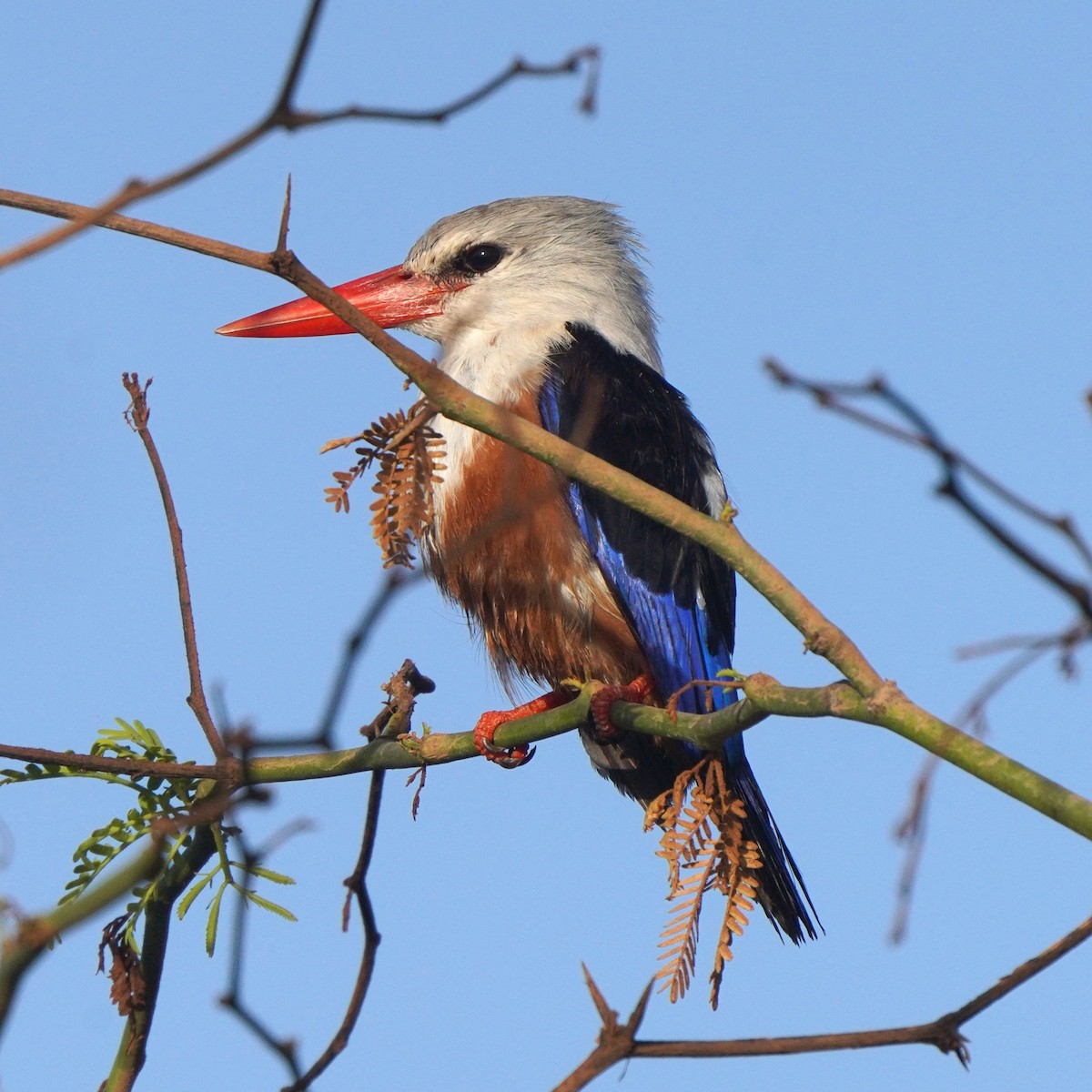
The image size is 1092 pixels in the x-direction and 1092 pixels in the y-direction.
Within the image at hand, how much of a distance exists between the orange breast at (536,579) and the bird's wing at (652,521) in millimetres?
56

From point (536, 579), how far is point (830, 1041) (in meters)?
2.36

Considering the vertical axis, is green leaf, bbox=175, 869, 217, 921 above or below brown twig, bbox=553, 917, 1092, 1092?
above

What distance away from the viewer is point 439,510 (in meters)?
3.73

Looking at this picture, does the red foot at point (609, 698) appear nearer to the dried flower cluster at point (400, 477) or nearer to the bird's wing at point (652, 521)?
the bird's wing at point (652, 521)

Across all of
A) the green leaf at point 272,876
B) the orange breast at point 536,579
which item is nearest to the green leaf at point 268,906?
the green leaf at point 272,876

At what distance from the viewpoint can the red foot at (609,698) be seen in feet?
8.95

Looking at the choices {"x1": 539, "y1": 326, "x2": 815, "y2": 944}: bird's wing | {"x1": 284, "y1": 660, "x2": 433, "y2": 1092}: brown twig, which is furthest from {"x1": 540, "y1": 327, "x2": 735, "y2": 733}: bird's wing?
{"x1": 284, "y1": 660, "x2": 433, "y2": 1092}: brown twig

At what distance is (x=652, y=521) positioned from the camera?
11.9ft

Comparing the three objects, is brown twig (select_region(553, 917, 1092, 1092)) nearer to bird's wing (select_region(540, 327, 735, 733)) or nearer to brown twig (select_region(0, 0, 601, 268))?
brown twig (select_region(0, 0, 601, 268))

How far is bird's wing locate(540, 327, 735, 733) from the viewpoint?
11.9 feet

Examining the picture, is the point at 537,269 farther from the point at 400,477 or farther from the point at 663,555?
the point at 400,477

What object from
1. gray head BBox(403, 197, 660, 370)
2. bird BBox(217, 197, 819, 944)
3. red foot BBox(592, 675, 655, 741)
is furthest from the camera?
gray head BBox(403, 197, 660, 370)

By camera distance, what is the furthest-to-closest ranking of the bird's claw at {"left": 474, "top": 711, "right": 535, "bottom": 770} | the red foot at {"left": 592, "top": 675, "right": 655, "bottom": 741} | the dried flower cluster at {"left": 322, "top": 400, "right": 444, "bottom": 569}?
Result: the bird's claw at {"left": 474, "top": 711, "right": 535, "bottom": 770}, the red foot at {"left": 592, "top": 675, "right": 655, "bottom": 741}, the dried flower cluster at {"left": 322, "top": 400, "right": 444, "bottom": 569}

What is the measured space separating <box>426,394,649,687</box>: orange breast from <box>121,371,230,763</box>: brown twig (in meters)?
1.47
